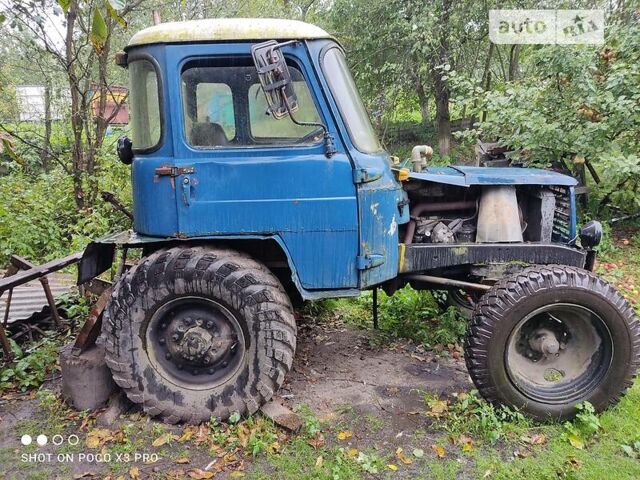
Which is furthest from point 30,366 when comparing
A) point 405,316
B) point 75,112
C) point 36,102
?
point 36,102

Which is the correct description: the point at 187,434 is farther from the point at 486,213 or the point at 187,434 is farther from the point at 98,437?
the point at 486,213

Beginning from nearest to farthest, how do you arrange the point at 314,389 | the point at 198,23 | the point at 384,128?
the point at 198,23, the point at 314,389, the point at 384,128

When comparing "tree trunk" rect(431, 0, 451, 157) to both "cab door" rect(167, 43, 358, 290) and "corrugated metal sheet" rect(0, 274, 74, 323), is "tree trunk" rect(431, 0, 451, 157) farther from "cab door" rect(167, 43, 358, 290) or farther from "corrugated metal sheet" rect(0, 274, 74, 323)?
"corrugated metal sheet" rect(0, 274, 74, 323)

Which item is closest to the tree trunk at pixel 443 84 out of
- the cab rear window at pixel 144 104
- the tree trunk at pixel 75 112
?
the tree trunk at pixel 75 112

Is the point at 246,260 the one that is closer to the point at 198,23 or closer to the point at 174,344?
the point at 174,344

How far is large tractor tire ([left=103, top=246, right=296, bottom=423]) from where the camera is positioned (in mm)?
3264

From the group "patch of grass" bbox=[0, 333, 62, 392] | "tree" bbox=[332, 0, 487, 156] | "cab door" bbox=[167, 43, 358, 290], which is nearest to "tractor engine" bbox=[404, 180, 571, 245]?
"cab door" bbox=[167, 43, 358, 290]

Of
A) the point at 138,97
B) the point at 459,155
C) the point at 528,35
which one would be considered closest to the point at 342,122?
the point at 138,97

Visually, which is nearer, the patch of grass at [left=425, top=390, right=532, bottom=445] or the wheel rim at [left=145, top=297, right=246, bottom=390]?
the patch of grass at [left=425, top=390, right=532, bottom=445]

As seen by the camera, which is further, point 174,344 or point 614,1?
point 614,1

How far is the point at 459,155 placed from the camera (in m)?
13.7

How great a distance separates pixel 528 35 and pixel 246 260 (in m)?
6.49

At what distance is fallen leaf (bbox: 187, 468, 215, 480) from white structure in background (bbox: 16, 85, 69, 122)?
7.74 metres

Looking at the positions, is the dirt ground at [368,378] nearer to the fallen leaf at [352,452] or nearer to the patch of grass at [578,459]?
the fallen leaf at [352,452]
